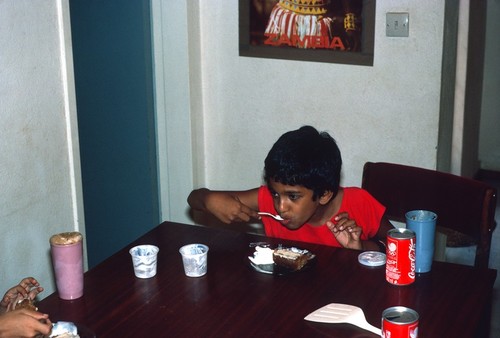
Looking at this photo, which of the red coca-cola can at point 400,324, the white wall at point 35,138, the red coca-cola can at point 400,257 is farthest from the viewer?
the white wall at point 35,138

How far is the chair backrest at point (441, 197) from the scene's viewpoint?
246cm

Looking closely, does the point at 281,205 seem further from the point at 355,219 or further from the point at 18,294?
the point at 18,294

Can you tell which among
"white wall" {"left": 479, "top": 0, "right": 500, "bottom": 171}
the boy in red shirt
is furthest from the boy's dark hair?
"white wall" {"left": 479, "top": 0, "right": 500, "bottom": 171}

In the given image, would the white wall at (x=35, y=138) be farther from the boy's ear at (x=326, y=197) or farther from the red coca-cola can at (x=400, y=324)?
the red coca-cola can at (x=400, y=324)

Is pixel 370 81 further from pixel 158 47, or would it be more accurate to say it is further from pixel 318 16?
pixel 158 47

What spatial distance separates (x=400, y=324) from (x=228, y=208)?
1047mm

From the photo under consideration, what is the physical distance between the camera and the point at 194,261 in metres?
2.21

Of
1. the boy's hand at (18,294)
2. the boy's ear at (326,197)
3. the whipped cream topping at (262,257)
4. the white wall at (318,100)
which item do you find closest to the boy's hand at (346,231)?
the boy's ear at (326,197)

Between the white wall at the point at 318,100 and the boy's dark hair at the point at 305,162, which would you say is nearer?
the boy's dark hair at the point at 305,162

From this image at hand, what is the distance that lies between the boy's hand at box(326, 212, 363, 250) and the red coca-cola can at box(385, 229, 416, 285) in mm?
315

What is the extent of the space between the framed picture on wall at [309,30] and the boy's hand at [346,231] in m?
1.27

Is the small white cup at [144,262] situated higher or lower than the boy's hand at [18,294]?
higher

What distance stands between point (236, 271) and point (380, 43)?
1620 mm

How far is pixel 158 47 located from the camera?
3.85 m
